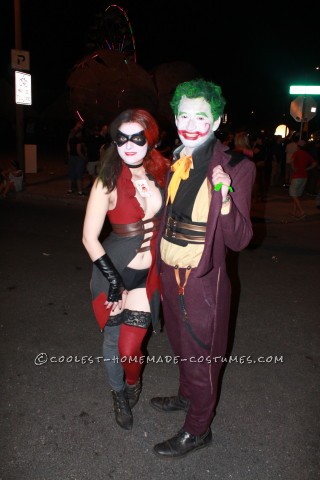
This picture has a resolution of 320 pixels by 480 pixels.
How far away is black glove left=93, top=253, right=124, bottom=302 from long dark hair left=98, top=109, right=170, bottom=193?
40 cm

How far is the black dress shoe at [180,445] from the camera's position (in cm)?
243

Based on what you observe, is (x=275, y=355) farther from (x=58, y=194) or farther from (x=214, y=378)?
(x=58, y=194)

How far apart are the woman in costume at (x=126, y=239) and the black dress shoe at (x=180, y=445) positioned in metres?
0.30

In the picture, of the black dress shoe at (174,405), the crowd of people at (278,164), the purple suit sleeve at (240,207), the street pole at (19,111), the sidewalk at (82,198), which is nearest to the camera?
the purple suit sleeve at (240,207)

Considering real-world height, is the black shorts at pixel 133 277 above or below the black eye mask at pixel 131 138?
below

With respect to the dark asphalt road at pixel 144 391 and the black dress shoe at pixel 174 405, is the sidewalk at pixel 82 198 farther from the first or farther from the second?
the black dress shoe at pixel 174 405

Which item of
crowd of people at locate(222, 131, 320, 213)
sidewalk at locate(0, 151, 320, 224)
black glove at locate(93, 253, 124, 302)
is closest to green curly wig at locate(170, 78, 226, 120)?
black glove at locate(93, 253, 124, 302)

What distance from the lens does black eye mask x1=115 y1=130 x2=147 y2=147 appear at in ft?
7.87

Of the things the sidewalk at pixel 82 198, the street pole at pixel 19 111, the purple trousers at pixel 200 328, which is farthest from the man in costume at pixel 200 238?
the street pole at pixel 19 111

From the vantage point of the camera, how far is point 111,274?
2.40m

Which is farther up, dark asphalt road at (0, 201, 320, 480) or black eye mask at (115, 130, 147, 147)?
black eye mask at (115, 130, 147, 147)

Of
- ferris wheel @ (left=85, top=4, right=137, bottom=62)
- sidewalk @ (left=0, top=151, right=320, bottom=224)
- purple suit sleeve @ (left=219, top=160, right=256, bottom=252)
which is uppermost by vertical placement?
ferris wheel @ (left=85, top=4, right=137, bottom=62)

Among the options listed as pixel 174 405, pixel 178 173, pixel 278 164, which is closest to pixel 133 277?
pixel 178 173

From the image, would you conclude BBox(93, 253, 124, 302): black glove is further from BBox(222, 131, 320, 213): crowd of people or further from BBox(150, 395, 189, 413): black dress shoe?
BBox(222, 131, 320, 213): crowd of people
